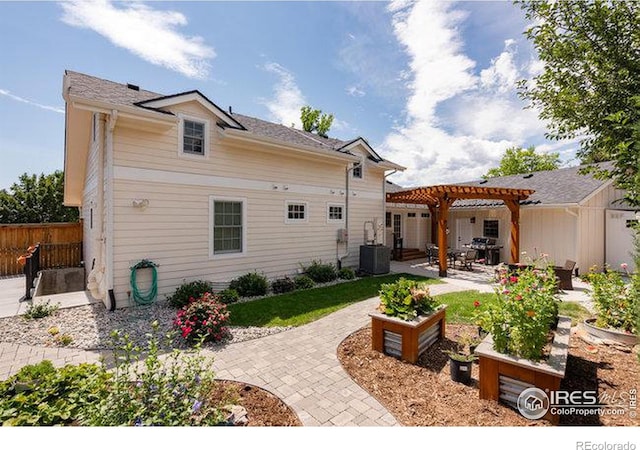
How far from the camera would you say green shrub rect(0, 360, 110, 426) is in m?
Answer: 2.46

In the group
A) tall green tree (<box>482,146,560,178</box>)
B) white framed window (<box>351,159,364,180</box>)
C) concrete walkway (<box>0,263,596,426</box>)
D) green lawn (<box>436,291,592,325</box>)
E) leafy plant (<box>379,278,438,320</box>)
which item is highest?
tall green tree (<box>482,146,560,178</box>)

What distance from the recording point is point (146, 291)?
6.98 metres

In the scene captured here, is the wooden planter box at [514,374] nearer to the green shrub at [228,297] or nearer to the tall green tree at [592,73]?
the tall green tree at [592,73]

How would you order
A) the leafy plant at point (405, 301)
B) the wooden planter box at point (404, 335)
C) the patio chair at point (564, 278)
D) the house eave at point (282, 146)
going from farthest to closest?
1. the patio chair at point (564, 278)
2. the house eave at point (282, 146)
3. the leafy plant at point (405, 301)
4. the wooden planter box at point (404, 335)

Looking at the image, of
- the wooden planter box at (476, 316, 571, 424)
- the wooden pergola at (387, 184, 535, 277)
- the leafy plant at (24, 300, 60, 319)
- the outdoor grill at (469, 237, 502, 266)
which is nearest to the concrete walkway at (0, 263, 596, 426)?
the wooden planter box at (476, 316, 571, 424)

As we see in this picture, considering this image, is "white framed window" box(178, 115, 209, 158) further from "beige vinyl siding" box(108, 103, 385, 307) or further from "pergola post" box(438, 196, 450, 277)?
"pergola post" box(438, 196, 450, 277)

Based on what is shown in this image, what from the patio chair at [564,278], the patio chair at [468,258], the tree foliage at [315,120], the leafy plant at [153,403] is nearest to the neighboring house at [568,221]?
the patio chair at [468,258]

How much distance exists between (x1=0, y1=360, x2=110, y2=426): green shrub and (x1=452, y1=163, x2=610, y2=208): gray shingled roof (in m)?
13.2

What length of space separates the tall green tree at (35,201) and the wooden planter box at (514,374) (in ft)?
95.8

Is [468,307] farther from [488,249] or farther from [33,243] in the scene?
[33,243]

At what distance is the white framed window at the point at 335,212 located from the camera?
1104 cm

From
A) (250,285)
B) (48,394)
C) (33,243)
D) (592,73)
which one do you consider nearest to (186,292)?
(250,285)

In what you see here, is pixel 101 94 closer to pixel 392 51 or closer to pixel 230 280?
pixel 230 280
